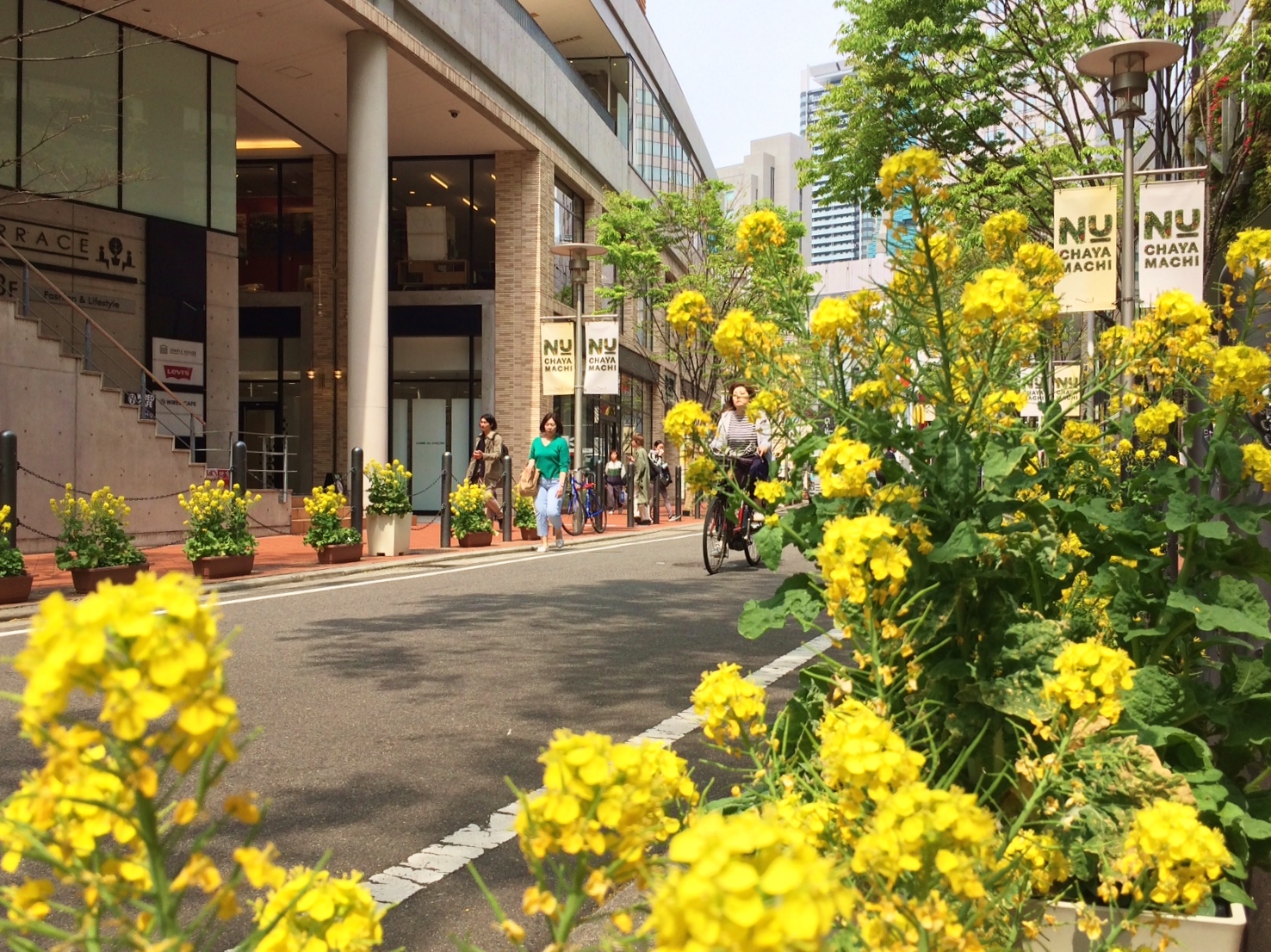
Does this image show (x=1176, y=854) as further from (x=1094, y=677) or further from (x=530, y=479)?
(x=530, y=479)

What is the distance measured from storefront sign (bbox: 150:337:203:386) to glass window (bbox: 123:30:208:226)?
7.41ft

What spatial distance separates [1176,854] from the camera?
1.74 meters

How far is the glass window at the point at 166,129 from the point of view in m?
21.2

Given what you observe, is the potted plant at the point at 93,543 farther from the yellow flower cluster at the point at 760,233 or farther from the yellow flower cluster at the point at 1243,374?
the yellow flower cluster at the point at 1243,374

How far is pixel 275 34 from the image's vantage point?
71.5ft

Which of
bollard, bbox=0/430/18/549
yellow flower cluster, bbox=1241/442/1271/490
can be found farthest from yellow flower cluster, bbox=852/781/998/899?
bollard, bbox=0/430/18/549

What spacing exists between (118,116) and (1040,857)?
2202 cm

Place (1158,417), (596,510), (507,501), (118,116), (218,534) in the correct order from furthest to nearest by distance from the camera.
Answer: (596,510), (118,116), (507,501), (218,534), (1158,417)

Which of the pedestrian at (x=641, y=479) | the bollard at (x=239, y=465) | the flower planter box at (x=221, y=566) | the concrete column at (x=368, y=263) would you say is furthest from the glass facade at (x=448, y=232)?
the flower planter box at (x=221, y=566)

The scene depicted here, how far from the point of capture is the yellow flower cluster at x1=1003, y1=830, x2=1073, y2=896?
2176mm

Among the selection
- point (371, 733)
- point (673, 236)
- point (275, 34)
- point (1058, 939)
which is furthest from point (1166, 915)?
point (673, 236)

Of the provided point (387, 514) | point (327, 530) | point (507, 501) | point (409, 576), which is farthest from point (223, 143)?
point (409, 576)

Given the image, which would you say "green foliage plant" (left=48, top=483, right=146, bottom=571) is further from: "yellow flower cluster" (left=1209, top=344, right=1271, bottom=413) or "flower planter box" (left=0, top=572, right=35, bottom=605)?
"yellow flower cluster" (left=1209, top=344, right=1271, bottom=413)

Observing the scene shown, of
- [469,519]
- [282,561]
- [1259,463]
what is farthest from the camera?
[469,519]
